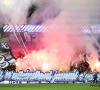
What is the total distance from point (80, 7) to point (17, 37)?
9.09 ft

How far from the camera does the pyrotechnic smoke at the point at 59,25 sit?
12609mm

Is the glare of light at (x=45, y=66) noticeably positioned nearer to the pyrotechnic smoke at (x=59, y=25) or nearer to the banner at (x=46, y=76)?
the pyrotechnic smoke at (x=59, y=25)

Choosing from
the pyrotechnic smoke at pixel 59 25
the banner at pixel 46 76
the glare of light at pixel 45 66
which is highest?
the pyrotechnic smoke at pixel 59 25

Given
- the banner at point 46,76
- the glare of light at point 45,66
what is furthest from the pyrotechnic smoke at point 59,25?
the banner at point 46,76

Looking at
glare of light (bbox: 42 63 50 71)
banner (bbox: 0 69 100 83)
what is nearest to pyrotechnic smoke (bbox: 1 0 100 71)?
glare of light (bbox: 42 63 50 71)

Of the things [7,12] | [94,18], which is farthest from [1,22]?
[94,18]

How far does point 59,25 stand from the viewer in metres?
12.9

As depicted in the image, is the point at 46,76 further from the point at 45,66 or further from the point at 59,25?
the point at 59,25

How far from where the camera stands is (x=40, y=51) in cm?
1298

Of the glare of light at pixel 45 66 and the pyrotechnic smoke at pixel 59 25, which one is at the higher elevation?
the pyrotechnic smoke at pixel 59 25

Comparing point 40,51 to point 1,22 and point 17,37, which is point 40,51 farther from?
point 1,22

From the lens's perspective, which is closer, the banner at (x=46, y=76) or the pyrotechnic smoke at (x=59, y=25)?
the pyrotechnic smoke at (x=59, y=25)

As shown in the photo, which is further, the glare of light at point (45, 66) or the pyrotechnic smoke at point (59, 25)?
the glare of light at point (45, 66)

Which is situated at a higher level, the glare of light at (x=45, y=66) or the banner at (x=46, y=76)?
the glare of light at (x=45, y=66)
